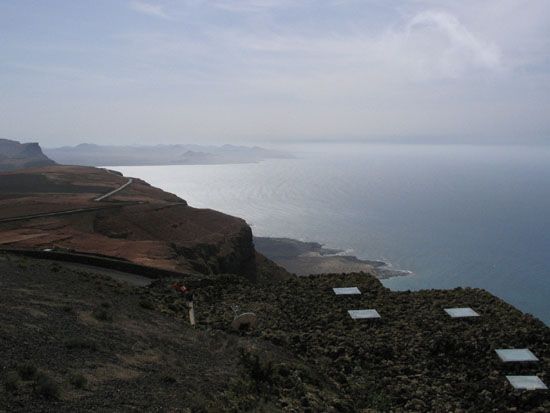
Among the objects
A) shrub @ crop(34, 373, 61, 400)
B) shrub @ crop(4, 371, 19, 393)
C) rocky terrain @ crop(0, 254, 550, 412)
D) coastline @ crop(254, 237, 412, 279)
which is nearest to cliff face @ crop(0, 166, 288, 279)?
rocky terrain @ crop(0, 254, 550, 412)

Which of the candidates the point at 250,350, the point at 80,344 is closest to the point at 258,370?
the point at 250,350

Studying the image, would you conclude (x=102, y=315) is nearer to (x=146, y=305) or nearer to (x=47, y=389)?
(x=146, y=305)

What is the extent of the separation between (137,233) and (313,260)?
43.0 meters

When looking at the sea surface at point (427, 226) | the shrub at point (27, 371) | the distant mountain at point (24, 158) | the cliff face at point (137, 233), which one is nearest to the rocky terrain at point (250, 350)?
the shrub at point (27, 371)

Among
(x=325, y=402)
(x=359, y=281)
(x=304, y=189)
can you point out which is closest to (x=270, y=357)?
(x=325, y=402)

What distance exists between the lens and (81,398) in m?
7.12

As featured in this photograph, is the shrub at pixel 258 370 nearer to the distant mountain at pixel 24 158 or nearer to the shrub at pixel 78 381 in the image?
the shrub at pixel 78 381

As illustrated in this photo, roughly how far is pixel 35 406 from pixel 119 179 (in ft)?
210

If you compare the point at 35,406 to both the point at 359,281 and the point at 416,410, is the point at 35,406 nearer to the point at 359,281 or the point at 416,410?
the point at 416,410

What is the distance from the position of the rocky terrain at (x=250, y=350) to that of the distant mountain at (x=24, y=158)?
12493 cm

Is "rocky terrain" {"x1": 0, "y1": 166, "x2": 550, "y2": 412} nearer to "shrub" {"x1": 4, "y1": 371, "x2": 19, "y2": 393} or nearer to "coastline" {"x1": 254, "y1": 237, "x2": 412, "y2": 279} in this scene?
"shrub" {"x1": 4, "y1": 371, "x2": 19, "y2": 393}

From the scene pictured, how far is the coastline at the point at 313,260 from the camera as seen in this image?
216 ft

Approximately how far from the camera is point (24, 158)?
15388 cm

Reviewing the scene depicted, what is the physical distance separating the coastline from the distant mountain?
75551mm
